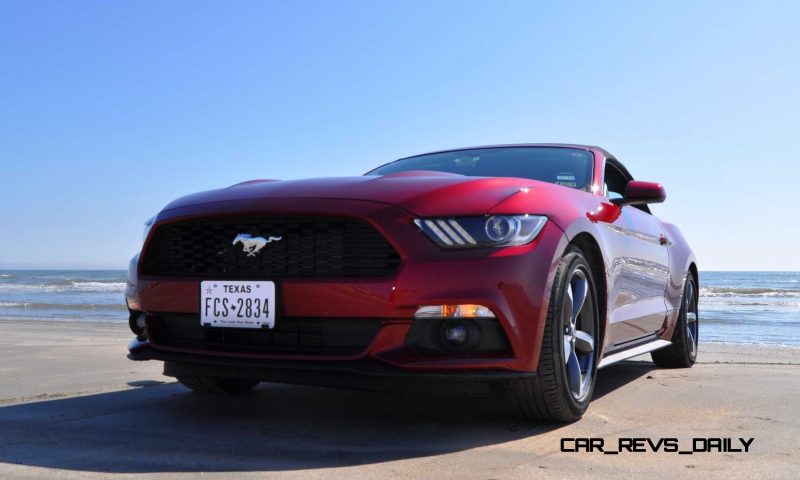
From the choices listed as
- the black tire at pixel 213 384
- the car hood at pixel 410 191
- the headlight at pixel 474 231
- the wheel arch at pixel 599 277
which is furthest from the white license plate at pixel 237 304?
the wheel arch at pixel 599 277

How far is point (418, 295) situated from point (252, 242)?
690 millimetres

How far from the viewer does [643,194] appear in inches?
154

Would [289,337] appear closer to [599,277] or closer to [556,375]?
[556,375]

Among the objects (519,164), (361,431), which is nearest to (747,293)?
(519,164)

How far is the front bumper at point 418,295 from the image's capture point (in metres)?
2.56

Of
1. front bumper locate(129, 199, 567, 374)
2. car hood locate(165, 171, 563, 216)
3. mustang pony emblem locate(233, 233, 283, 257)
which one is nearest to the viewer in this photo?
front bumper locate(129, 199, 567, 374)

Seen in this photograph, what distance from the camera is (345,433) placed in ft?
9.16

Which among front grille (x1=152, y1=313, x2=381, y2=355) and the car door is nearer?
front grille (x1=152, y1=313, x2=381, y2=355)

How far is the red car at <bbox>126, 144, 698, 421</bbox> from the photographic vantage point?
258cm

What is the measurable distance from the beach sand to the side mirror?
1001 mm

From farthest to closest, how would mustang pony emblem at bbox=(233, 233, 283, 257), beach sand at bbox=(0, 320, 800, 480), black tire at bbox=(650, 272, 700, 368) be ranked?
black tire at bbox=(650, 272, 700, 368)
mustang pony emblem at bbox=(233, 233, 283, 257)
beach sand at bbox=(0, 320, 800, 480)

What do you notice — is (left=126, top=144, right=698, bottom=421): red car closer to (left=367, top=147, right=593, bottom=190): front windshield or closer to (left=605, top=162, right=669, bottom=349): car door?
(left=605, top=162, right=669, bottom=349): car door

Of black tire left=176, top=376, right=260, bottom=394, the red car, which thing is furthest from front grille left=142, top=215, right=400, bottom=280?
black tire left=176, top=376, right=260, bottom=394

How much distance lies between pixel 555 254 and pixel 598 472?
85 cm
